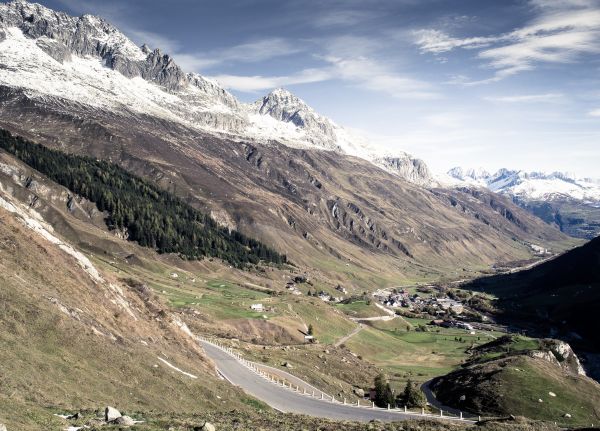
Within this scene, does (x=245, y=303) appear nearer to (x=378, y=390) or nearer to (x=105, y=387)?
(x=378, y=390)

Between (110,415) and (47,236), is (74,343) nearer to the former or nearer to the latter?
(110,415)

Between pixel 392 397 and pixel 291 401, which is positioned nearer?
pixel 291 401

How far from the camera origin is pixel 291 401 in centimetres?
6538

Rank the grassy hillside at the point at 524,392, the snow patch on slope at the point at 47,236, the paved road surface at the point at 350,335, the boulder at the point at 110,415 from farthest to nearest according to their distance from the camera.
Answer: the paved road surface at the point at 350,335 < the grassy hillside at the point at 524,392 < the snow patch on slope at the point at 47,236 < the boulder at the point at 110,415

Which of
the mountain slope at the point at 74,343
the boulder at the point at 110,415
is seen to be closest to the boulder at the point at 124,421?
the boulder at the point at 110,415

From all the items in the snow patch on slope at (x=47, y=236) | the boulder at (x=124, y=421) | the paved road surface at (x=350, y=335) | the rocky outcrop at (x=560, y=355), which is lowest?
the paved road surface at (x=350, y=335)

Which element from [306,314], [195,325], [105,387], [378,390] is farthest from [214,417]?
[306,314]

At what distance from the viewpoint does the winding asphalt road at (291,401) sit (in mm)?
59469

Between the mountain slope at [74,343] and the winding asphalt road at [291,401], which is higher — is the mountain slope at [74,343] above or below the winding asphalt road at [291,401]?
above

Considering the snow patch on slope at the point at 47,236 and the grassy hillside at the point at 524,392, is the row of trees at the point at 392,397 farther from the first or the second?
the snow patch on slope at the point at 47,236

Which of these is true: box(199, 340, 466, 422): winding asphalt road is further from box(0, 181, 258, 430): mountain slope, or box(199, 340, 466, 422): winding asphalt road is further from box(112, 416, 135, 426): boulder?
box(112, 416, 135, 426): boulder

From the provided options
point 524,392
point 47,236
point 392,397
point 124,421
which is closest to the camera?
point 124,421

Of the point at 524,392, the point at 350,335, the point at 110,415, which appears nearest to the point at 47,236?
the point at 110,415

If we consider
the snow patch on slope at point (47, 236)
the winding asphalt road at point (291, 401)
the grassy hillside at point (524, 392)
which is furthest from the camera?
the grassy hillside at point (524, 392)
